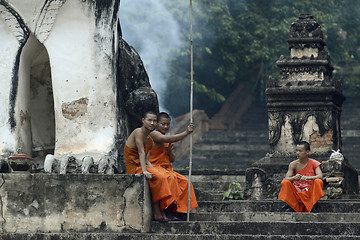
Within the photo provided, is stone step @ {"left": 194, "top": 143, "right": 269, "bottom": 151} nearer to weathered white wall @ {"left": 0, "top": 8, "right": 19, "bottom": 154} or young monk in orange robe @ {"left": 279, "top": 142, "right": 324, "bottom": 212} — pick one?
young monk in orange robe @ {"left": 279, "top": 142, "right": 324, "bottom": 212}

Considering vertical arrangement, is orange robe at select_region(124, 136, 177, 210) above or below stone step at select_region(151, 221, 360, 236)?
above

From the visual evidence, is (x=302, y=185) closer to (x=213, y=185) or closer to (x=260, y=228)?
(x=260, y=228)

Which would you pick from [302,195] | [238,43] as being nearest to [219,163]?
[238,43]

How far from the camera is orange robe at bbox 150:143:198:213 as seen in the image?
9.24 metres

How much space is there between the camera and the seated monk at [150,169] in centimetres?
898

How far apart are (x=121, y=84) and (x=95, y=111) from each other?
459mm

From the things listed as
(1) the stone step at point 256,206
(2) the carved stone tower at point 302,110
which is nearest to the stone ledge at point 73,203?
(1) the stone step at point 256,206

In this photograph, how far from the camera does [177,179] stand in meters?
9.30

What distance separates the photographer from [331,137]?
13.9 m

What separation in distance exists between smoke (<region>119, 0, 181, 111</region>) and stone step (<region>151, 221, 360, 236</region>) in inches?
645

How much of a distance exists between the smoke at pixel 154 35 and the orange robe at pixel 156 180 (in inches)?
637

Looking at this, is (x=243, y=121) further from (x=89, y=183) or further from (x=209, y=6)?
(x=89, y=183)

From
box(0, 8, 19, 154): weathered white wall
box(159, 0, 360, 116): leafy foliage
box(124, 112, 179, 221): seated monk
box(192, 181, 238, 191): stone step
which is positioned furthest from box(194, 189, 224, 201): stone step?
box(159, 0, 360, 116): leafy foliage

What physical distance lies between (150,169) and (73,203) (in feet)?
2.53
